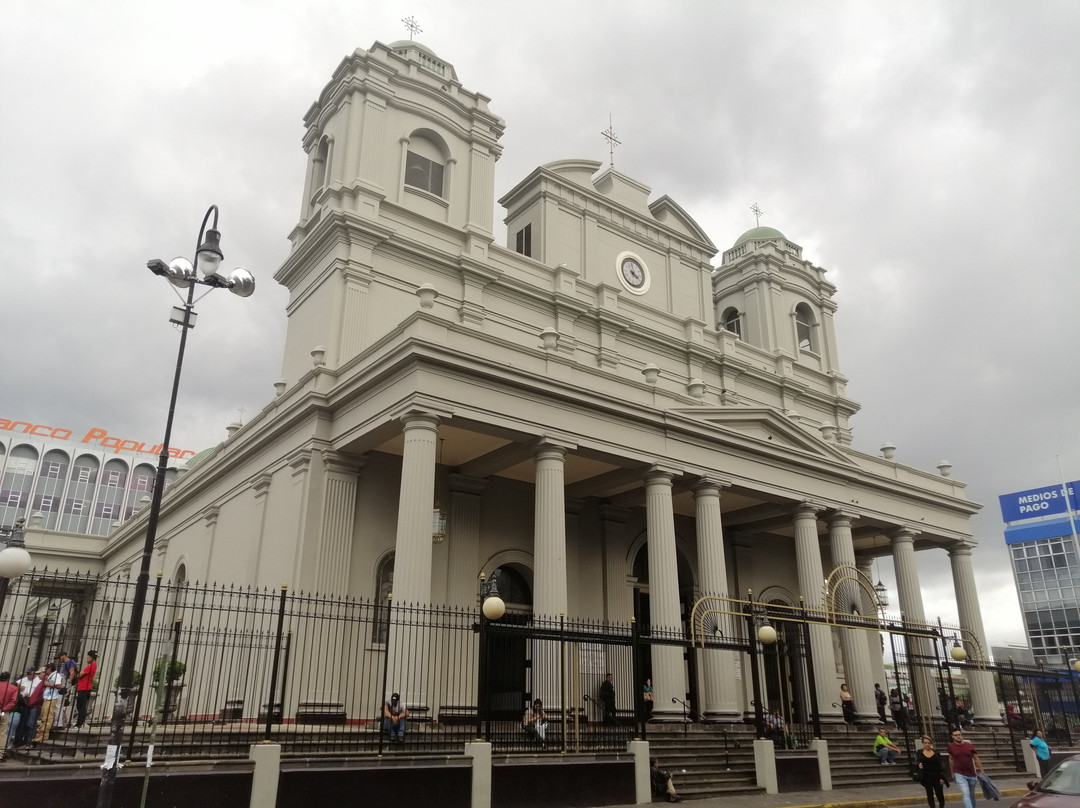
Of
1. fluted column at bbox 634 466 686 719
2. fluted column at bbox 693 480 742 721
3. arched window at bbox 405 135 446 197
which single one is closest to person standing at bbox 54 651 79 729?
fluted column at bbox 634 466 686 719

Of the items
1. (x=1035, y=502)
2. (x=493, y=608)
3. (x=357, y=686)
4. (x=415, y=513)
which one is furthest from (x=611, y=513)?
(x=1035, y=502)

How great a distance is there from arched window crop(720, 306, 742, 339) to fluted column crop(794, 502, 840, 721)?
13.0 meters

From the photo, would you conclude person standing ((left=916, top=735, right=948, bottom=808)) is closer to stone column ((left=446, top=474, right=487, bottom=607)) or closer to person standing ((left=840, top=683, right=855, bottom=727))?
person standing ((left=840, top=683, right=855, bottom=727))

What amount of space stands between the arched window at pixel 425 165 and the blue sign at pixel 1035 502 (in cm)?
5913

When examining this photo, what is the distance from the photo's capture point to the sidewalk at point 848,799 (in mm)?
14773

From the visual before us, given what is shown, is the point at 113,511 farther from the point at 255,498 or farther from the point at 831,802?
the point at 831,802

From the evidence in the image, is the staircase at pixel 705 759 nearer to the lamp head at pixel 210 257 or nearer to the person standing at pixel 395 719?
the person standing at pixel 395 719

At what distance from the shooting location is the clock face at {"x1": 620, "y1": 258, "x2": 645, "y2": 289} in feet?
99.7

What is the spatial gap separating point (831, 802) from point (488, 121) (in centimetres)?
2172

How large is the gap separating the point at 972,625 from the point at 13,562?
28.1 metres

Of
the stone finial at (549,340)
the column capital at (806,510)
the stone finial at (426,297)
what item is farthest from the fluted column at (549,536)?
the column capital at (806,510)

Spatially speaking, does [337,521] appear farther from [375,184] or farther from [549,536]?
[375,184]

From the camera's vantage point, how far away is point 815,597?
24172 millimetres

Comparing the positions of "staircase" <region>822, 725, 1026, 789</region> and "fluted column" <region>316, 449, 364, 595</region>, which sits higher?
"fluted column" <region>316, 449, 364, 595</region>
